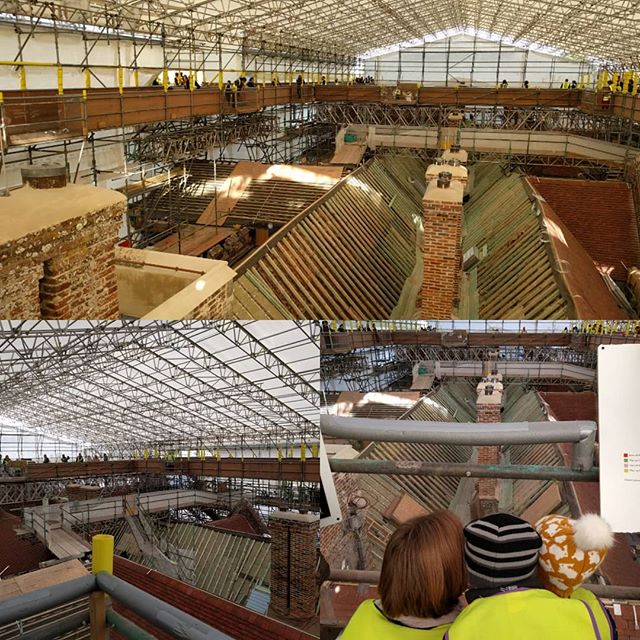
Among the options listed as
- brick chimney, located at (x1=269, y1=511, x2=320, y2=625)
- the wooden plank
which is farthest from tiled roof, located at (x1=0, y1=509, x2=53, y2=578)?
the wooden plank

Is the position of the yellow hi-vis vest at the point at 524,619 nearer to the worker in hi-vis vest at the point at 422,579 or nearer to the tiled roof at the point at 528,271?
the worker in hi-vis vest at the point at 422,579

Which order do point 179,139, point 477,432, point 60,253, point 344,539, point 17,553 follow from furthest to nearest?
point 179,139 < point 17,553 < point 60,253 < point 344,539 < point 477,432

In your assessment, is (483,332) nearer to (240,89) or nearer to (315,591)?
(315,591)

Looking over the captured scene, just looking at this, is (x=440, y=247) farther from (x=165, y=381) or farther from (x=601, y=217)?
(x=601, y=217)

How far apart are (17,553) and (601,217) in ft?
49.2

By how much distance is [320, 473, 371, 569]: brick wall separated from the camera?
3203mm

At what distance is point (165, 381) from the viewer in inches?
501

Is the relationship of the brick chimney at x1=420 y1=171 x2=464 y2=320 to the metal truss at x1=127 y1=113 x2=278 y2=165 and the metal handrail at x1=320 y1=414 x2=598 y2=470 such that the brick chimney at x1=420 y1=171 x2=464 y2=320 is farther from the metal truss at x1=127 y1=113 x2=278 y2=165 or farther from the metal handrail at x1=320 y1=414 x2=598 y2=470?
the metal truss at x1=127 y1=113 x2=278 y2=165

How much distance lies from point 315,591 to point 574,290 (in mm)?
6139

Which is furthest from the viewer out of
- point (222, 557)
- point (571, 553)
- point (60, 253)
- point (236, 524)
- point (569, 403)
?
point (236, 524)

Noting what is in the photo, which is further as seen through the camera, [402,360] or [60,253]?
[60,253]

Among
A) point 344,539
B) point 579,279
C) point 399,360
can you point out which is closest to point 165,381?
point 579,279

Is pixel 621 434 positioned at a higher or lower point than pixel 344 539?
higher

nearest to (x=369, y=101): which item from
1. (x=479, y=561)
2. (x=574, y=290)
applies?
(x=574, y=290)
